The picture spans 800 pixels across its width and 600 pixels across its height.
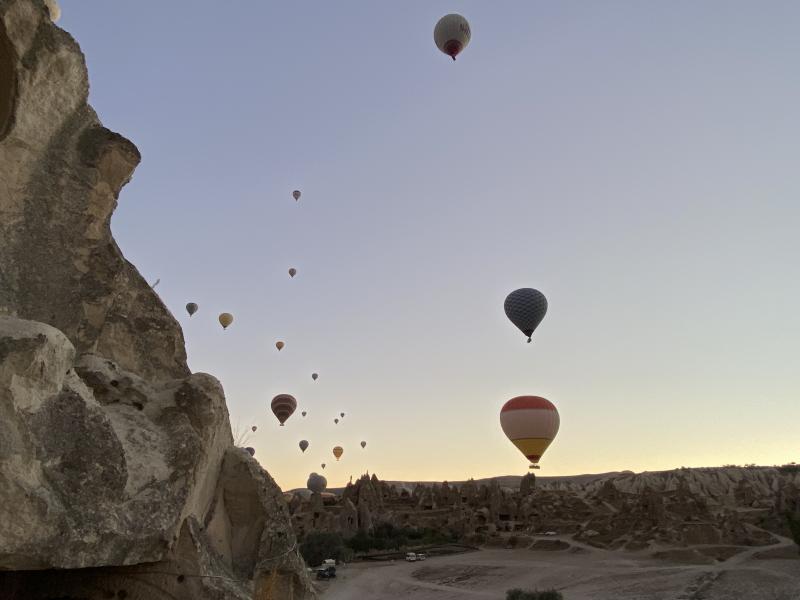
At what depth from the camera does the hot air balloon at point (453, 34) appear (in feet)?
94.5

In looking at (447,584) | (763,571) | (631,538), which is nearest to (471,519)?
(631,538)

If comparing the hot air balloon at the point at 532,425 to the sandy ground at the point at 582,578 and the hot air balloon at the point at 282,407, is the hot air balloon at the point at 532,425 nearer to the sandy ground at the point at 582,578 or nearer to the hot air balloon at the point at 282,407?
the sandy ground at the point at 582,578

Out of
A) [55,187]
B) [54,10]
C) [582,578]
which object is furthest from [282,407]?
[55,187]

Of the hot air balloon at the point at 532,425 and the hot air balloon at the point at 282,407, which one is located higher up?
the hot air balloon at the point at 282,407

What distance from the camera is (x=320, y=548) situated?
45.3m

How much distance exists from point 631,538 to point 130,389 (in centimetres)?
4091

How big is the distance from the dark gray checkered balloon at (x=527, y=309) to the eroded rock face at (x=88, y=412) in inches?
997

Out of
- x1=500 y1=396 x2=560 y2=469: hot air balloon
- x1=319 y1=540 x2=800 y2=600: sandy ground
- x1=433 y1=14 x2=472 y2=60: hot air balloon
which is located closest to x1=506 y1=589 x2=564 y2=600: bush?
x1=319 y1=540 x2=800 y2=600: sandy ground

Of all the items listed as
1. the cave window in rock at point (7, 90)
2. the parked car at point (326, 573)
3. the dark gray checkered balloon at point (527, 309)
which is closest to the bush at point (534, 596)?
the dark gray checkered balloon at point (527, 309)

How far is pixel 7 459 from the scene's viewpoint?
4.62 metres

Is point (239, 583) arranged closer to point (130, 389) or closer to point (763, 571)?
point (130, 389)

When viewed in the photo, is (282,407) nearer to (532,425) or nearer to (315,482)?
(532,425)

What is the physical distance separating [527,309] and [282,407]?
1646 cm

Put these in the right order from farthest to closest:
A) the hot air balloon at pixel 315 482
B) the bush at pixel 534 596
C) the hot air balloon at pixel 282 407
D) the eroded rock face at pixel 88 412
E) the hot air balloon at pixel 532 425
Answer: the hot air balloon at pixel 315 482 → the hot air balloon at pixel 282 407 → the hot air balloon at pixel 532 425 → the bush at pixel 534 596 → the eroded rock face at pixel 88 412
